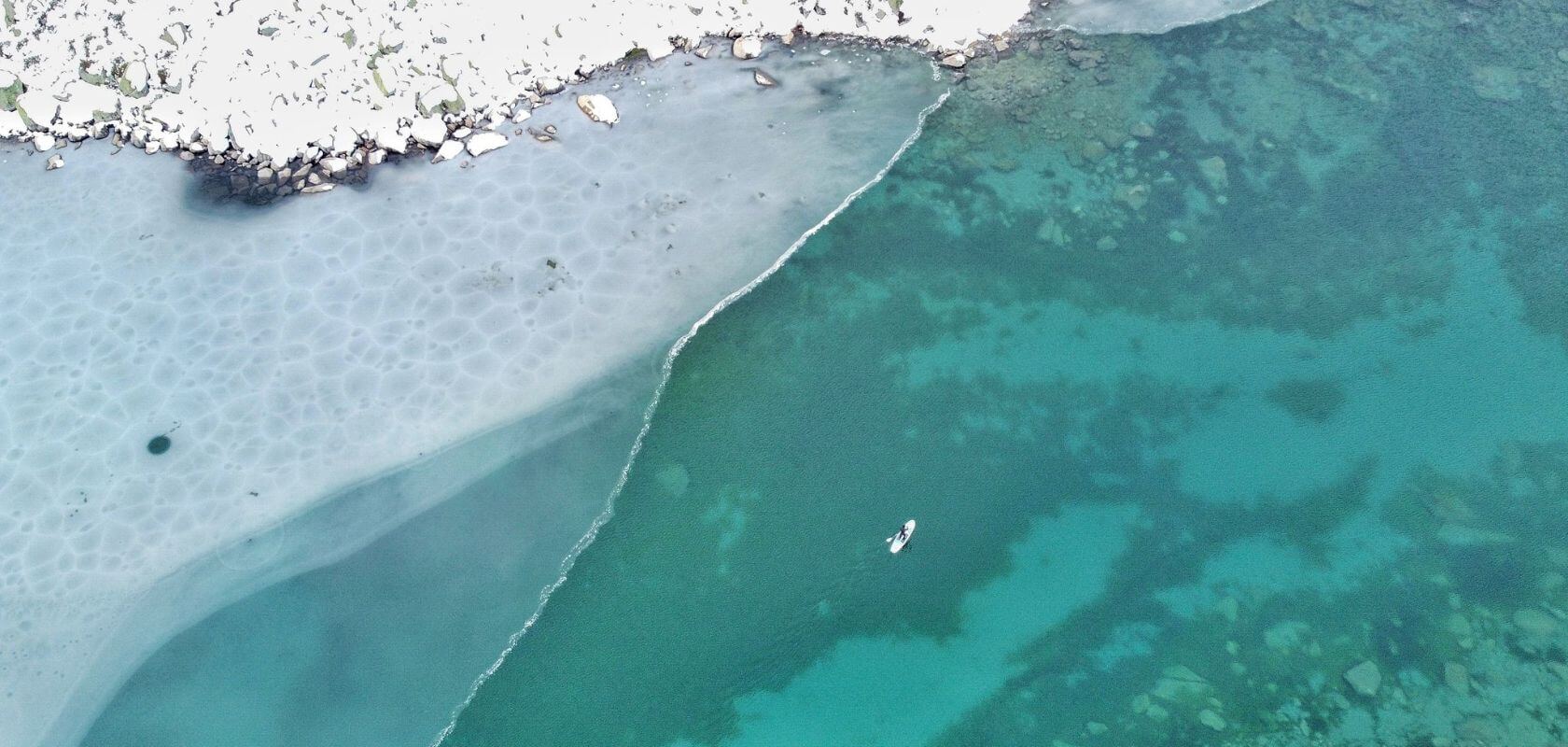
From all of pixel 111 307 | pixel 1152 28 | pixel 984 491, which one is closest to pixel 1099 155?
pixel 1152 28

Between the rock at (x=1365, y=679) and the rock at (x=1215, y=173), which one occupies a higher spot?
the rock at (x=1215, y=173)

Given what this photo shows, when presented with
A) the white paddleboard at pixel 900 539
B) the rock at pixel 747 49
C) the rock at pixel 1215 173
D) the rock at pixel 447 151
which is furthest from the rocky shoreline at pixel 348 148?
the white paddleboard at pixel 900 539

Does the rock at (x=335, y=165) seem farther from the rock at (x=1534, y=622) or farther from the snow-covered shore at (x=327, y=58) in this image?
the rock at (x=1534, y=622)

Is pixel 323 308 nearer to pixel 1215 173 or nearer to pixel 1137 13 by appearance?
pixel 1215 173

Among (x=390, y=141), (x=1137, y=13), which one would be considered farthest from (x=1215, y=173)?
(x=390, y=141)

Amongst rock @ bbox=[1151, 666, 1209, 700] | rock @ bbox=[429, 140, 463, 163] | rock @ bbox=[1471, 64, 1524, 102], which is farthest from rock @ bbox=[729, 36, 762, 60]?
rock @ bbox=[1471, 64, 1524, 102]
